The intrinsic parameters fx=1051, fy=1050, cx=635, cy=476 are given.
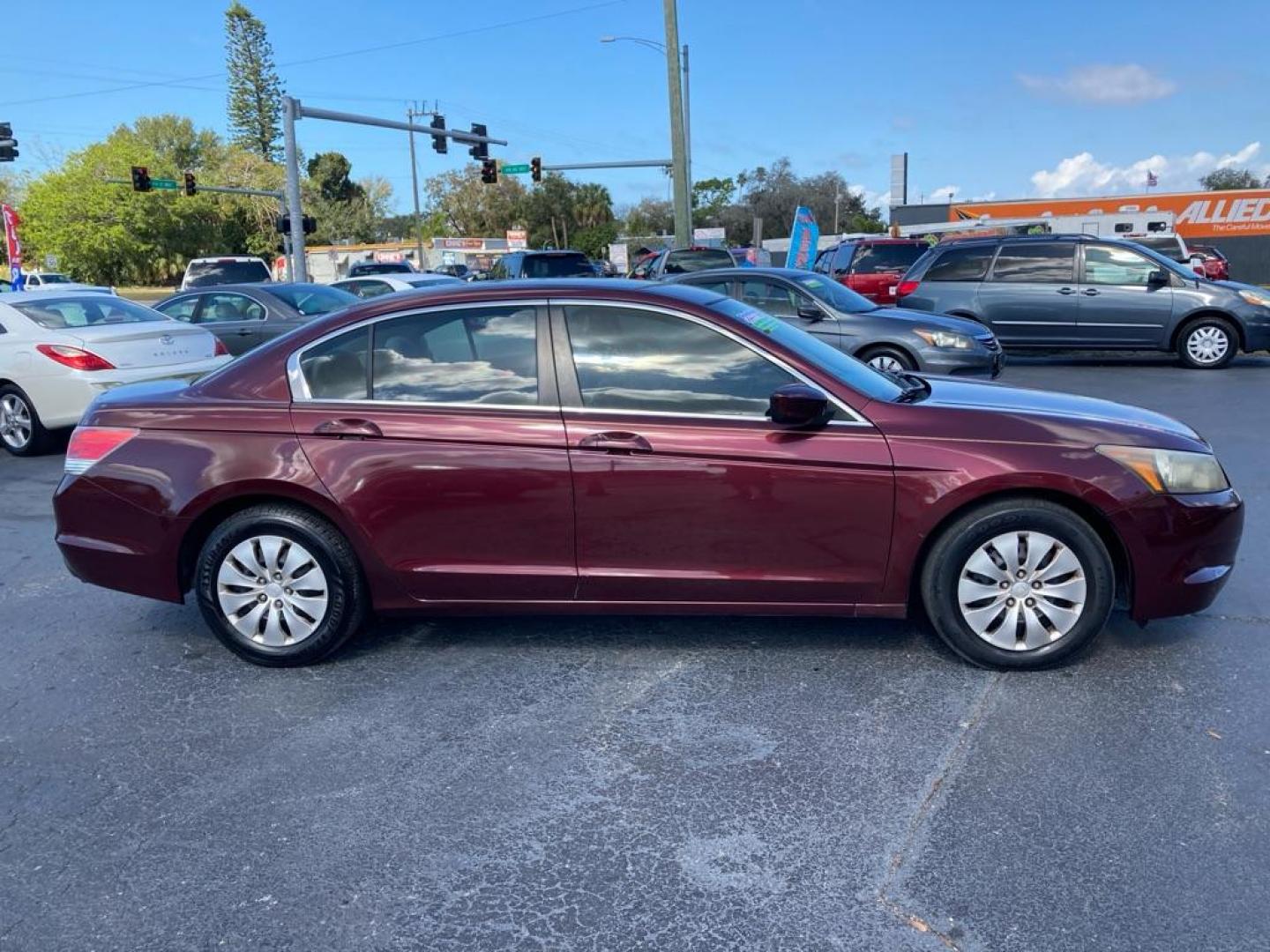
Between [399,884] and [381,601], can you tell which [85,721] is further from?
[399,884]

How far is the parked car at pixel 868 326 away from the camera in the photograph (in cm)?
1070

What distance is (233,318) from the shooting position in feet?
41.4

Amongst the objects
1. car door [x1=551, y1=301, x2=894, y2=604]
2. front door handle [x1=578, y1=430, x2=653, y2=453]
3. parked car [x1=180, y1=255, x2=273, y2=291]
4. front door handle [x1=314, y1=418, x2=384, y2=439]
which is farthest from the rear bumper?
parked car [x1=180, y1=255, x2=273, y2=291]

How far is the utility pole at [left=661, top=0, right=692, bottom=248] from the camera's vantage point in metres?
24.2

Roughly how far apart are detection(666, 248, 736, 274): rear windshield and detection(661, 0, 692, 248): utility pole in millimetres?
5877

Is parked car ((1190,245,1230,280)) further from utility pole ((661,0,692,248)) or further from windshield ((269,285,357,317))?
windshield ((269,285,357,317))

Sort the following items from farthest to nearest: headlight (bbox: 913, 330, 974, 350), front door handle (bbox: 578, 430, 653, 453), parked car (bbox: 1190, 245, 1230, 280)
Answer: parked car (bbox: 1190, 245, 1230, 280), headlight (bbox: 913, 330, 974, 350), front door handle (bbox: 578, 430, 653, 453)

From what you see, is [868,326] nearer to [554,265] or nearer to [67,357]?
[67,357]

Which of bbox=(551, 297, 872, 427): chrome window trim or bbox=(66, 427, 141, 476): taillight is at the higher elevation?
bbox=(551, 297, 872, 427): chrome window trim

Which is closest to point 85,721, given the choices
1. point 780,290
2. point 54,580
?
point 54,580

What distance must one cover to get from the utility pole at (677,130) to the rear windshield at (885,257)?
614 centimetres

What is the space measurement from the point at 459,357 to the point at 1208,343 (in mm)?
12193

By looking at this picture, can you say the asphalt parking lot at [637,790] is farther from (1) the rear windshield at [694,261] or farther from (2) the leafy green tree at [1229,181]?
(2) the leafy green tree at [1229,181]

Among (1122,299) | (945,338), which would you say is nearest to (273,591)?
(945,338)
